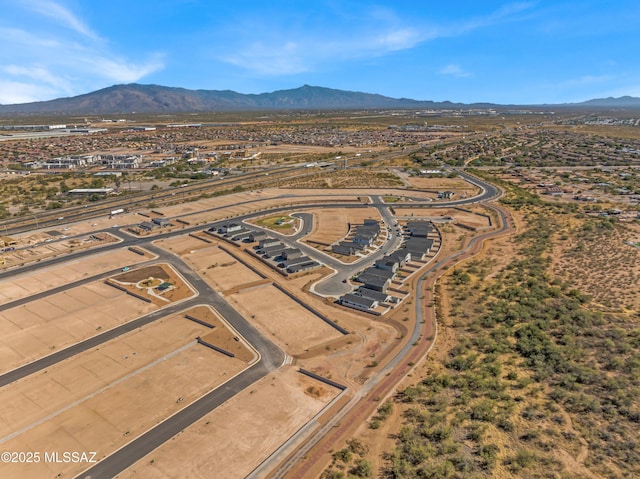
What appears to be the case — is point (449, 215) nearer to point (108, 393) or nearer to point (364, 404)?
point (364, 404)

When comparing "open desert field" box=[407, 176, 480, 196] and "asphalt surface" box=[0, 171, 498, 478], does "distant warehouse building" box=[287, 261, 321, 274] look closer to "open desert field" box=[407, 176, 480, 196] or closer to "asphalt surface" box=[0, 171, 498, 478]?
"asphalt surface" box=[0, 171, 498, 478]

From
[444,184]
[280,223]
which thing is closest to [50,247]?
[280,223]

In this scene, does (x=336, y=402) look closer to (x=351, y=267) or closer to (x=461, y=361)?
(x=461, y=361)

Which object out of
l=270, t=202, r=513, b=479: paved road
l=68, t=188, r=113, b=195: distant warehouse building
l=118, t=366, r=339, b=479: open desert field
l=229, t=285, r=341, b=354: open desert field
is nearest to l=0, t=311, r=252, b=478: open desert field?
l=118, t=366, r=339, b=479: open desert field

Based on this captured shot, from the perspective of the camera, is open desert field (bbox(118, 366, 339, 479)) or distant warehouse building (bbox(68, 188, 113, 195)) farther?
distant warehouse building (bbox(68, 188, 113, 195))

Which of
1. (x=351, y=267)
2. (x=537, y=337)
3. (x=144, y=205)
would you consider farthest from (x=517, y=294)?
(x=144, y=205)
